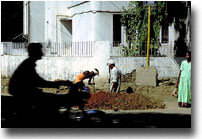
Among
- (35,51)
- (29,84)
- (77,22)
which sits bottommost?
(29,84)

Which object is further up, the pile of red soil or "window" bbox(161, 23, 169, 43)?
"window" bbox(161, 23, 169, 43)

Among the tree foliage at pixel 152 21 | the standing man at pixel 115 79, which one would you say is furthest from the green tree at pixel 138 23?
the standing man at pixel 115 79

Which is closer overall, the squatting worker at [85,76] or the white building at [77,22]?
the squatting worker at [85,76]

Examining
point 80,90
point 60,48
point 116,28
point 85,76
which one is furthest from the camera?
point 116,28

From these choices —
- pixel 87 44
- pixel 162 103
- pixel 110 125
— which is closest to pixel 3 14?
pixel 87 44

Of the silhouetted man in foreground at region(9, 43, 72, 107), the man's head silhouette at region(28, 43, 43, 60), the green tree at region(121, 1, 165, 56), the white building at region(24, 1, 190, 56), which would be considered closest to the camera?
the silhouetted man in foreground at region(9, 43, 72, 107)

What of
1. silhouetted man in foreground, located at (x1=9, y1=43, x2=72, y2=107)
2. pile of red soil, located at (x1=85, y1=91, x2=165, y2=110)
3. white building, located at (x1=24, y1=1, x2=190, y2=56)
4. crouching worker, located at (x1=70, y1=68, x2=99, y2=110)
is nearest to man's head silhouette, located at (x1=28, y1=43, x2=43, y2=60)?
silhouetted man in foreground, located at (x1=9, y1=43, x2=72, y2=107)

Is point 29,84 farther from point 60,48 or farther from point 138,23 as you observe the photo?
point 138,23

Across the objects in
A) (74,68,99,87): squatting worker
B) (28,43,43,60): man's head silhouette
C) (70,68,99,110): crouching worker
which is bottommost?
(70,68,99,110): crouching worker

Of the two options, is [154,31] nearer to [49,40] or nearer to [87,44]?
[87,44]

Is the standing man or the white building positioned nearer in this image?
the standing man

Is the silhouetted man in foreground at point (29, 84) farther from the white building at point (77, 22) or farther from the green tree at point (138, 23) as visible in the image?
the green tree at point (138, 23)

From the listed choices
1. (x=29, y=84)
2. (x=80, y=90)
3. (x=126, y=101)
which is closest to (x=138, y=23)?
(x=126, y=101)

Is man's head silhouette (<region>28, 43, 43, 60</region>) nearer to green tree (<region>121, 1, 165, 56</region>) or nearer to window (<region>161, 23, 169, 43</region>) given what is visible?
green tree (<region>121, 1, 165, 56</region>)
